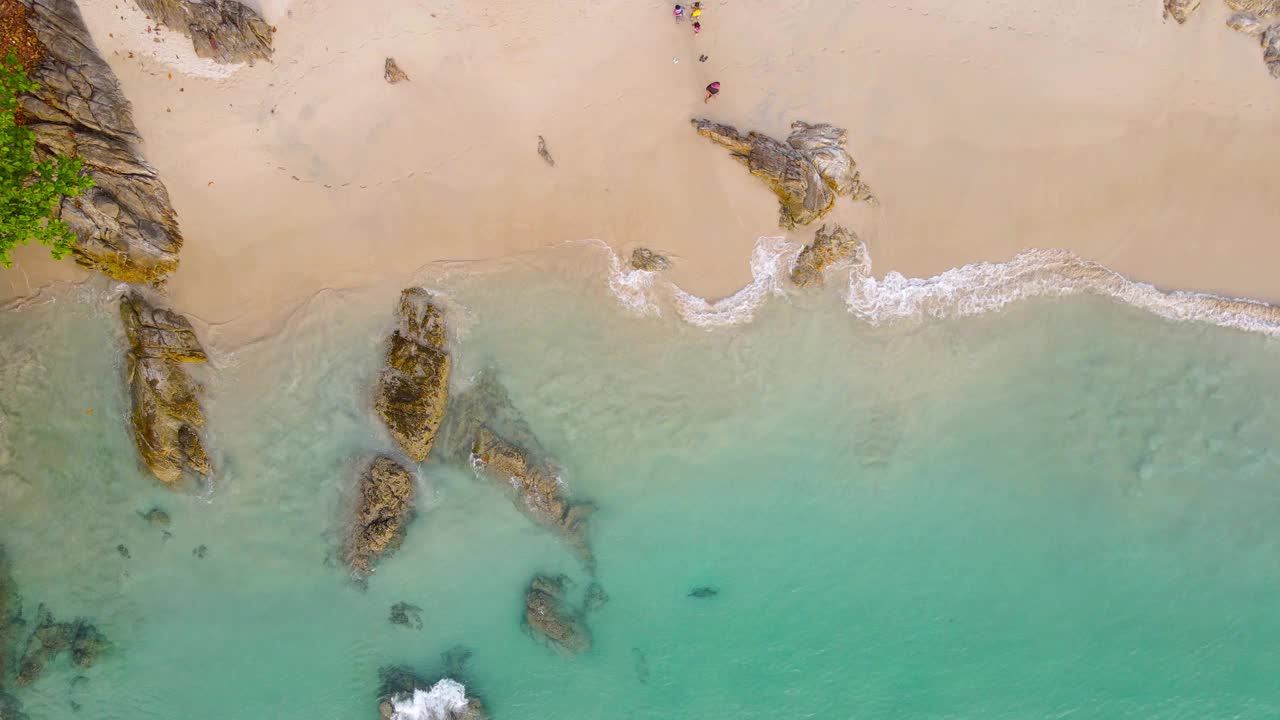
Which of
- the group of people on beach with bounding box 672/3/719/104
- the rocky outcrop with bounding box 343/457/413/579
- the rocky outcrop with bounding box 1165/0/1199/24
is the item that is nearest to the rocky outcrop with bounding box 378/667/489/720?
the rocky outcrop with bounding box 343/457/413/579

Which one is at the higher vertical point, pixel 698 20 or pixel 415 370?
pixel 698 20

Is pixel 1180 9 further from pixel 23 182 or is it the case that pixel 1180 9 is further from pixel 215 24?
pixel 23 182

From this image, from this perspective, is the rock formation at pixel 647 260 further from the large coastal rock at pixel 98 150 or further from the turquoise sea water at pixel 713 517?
the large coastal rock at pixel 98 150

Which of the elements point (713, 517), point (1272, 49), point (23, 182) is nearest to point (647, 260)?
point (713, 517)

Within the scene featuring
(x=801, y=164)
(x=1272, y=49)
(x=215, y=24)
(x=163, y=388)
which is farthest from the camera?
(x=1272, y=49)

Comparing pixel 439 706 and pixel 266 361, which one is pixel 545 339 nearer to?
pixel 266 361

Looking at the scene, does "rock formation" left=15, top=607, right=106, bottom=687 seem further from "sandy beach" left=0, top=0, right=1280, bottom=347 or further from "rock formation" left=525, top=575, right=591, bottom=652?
"rock formation" left=525, top=575, right=591, bottom=652
